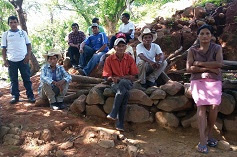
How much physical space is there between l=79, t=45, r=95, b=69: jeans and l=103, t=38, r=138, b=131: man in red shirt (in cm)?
223

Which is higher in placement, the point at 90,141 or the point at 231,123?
the point at 231,123

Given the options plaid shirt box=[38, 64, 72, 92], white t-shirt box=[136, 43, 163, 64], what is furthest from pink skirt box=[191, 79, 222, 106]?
plaid shirt box=[38, 64, 72, 92]

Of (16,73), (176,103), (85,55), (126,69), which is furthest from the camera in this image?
(85,55)

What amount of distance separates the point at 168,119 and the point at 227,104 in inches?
40.8

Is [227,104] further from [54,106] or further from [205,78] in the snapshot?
[54,106]

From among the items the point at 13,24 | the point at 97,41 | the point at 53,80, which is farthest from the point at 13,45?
the point at 97,41

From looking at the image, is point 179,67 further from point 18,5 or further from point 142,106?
point 18,5

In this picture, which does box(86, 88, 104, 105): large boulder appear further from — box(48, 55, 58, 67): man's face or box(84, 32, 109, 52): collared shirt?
box(84, 32, 109, 52): collared shirt

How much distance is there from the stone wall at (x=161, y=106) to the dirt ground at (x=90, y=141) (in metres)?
0.14

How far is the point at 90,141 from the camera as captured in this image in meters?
3.90

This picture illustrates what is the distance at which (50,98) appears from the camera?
487cm

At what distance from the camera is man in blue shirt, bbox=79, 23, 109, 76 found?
6.39m

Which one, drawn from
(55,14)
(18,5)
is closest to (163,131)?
(18,5)

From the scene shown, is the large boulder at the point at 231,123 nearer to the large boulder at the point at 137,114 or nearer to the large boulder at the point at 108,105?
the large boulder at the point at 137,114
